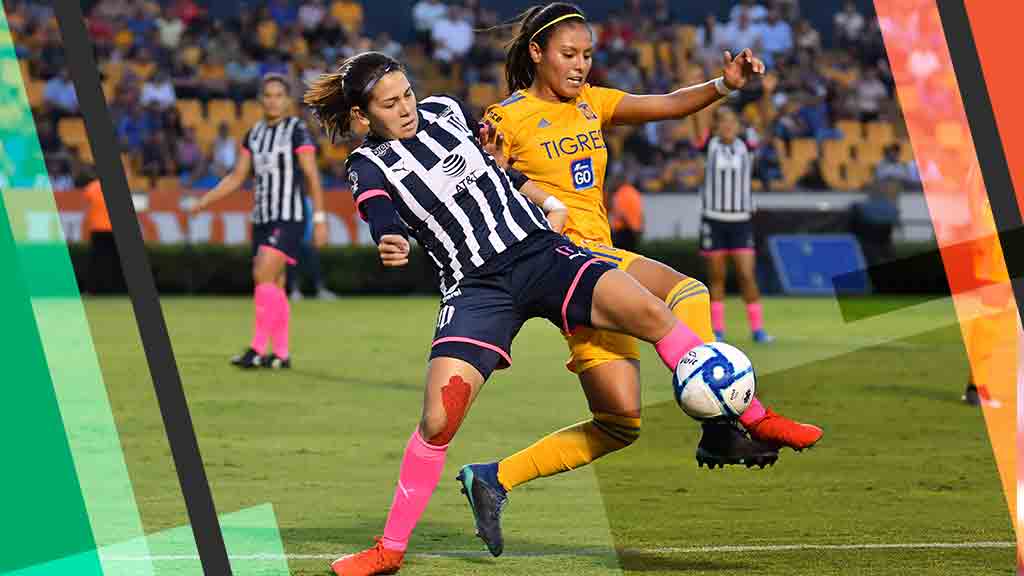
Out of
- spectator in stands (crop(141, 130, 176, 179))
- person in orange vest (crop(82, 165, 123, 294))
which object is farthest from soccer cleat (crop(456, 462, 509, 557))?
spectator in stands (crop(141, 130, 176, 179))

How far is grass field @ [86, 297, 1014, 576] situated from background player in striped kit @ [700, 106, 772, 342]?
0.41 m

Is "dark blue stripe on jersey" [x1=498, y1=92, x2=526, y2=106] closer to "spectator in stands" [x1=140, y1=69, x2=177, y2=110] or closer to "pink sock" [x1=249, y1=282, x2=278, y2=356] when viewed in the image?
"pink sock" [x1=249, y1=282, x2=278, y2=356]

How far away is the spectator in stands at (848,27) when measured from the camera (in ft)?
94.7

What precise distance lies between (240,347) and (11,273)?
9421 mm

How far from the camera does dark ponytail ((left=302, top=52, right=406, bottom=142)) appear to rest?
19.3 feet

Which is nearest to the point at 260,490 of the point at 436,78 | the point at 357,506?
the point at 357,506

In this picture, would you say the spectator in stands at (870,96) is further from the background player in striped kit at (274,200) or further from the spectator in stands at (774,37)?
the background player in striped kit at (274,200)

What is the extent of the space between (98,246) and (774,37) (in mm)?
12294

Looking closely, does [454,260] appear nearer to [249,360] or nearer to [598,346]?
[598,346]

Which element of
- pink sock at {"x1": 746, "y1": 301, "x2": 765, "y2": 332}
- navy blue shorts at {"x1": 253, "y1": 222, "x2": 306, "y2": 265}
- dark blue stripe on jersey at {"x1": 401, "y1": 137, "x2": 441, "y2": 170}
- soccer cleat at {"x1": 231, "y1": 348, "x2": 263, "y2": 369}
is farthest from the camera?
pink sock at {"x1": 746, "y1": 301, "x2": 765, "y2": 332}

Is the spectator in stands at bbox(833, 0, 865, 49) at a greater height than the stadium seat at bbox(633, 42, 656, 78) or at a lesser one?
lesser

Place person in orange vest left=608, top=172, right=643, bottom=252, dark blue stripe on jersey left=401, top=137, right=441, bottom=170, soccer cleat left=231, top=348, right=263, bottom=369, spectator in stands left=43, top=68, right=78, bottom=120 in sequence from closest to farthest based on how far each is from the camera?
1. dark blue stripe on jersey left=401, top=137, right=441, bottom=170
2. soccer cleat left=231, top=348, right=263, bottom=369
3. person in orange vest left=608, top=172, right=643, bottom=252
4. spectator in stands left=43, top=68, right=78, bottom=120

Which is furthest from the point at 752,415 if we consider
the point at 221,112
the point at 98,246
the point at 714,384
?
the point at 221,112

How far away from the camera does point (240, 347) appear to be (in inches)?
611
